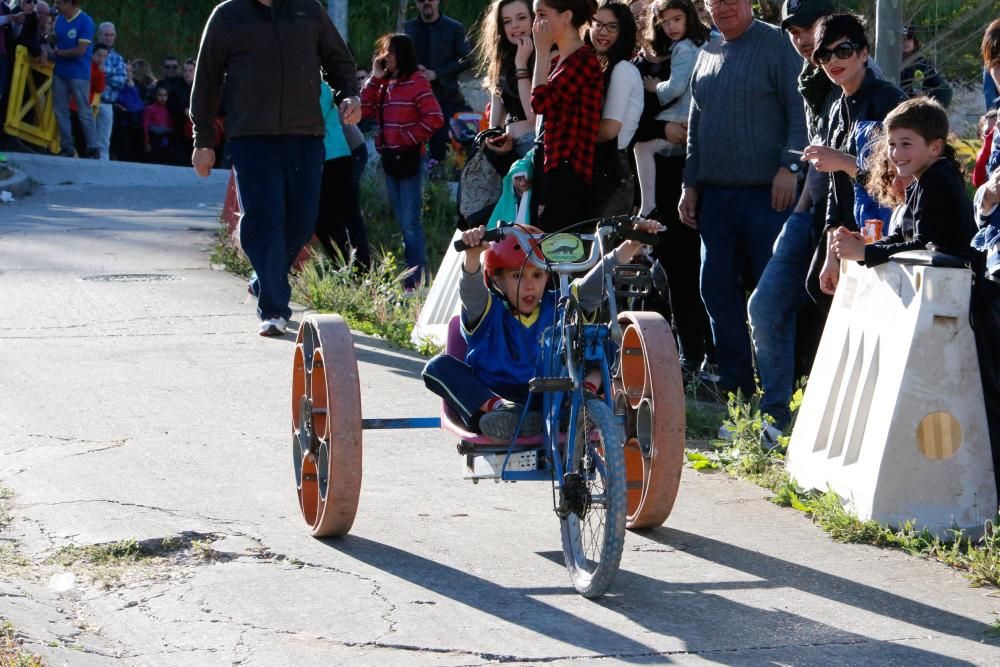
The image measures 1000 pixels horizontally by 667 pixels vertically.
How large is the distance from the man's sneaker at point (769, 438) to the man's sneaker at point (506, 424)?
1654 mm

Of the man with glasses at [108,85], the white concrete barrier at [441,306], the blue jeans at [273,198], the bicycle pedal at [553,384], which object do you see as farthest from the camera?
the man with glasses at [108,85]

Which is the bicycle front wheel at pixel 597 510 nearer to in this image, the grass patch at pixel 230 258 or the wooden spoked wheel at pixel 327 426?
the wooden spoked wheel at pixel 327 426

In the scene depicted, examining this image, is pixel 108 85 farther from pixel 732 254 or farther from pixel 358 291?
pixel 732 254

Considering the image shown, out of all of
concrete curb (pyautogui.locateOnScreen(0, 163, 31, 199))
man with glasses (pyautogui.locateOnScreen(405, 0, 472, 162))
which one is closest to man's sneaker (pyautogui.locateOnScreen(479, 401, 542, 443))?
man with glasses (pyautogui.locateOnScreen(405, 0, 472, 162))

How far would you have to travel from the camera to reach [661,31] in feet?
28.4

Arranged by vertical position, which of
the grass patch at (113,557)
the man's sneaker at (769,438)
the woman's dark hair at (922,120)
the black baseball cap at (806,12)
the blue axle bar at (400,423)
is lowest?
the grass patch at (113,557)

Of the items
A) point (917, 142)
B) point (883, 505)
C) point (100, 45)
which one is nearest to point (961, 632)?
point (883, 505)

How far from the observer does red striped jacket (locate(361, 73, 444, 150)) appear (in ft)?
38.0

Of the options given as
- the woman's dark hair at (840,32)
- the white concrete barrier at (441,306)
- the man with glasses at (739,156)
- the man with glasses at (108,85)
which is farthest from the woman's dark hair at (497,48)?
the man with glasses at (108,85)

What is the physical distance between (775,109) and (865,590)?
2981 millimetres

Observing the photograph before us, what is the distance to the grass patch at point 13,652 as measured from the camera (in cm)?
420

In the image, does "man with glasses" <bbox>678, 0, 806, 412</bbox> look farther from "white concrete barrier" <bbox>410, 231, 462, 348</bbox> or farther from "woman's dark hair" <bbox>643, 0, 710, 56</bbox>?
"white concrete barrier" <bbox>410, 231, 462, 348</bbox>

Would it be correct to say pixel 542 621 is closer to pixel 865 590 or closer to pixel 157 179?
pixel 865 590

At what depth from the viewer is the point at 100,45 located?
70.6ft
